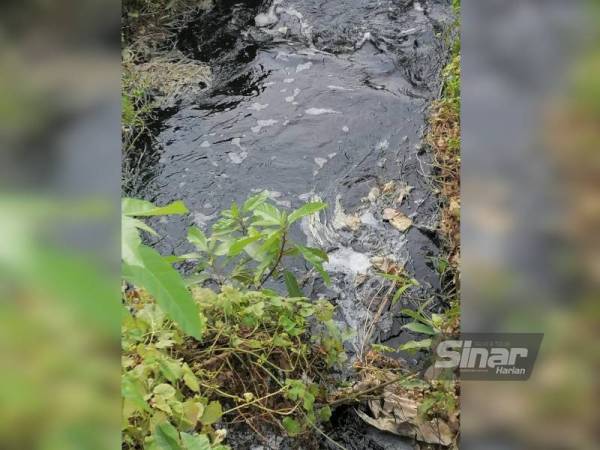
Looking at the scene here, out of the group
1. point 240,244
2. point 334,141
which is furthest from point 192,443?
point 334,141

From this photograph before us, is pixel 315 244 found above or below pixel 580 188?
below

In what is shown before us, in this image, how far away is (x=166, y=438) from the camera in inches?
33.6

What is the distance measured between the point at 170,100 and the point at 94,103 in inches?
64.2

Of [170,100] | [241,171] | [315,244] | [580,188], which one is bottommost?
[315,244]

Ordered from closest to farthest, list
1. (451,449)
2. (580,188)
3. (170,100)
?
(580,188) → (451,449) → (170,100)

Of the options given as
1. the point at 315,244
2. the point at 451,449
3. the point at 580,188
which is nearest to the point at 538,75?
the point at 580,188

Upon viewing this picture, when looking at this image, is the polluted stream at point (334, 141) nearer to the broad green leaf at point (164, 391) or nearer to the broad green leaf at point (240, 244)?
the broad green leaf at point (240, 244)

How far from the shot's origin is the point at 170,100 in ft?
6.10

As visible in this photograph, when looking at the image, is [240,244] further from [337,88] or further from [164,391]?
[337,88]

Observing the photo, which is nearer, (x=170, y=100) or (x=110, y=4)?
(x=110, y=4)

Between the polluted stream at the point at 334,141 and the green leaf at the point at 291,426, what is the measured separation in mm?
305

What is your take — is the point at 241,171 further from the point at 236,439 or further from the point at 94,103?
the point at 94,103

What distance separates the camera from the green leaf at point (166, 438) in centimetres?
85

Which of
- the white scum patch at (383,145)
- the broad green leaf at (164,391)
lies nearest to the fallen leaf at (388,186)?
the white scum patch at (383,145)
